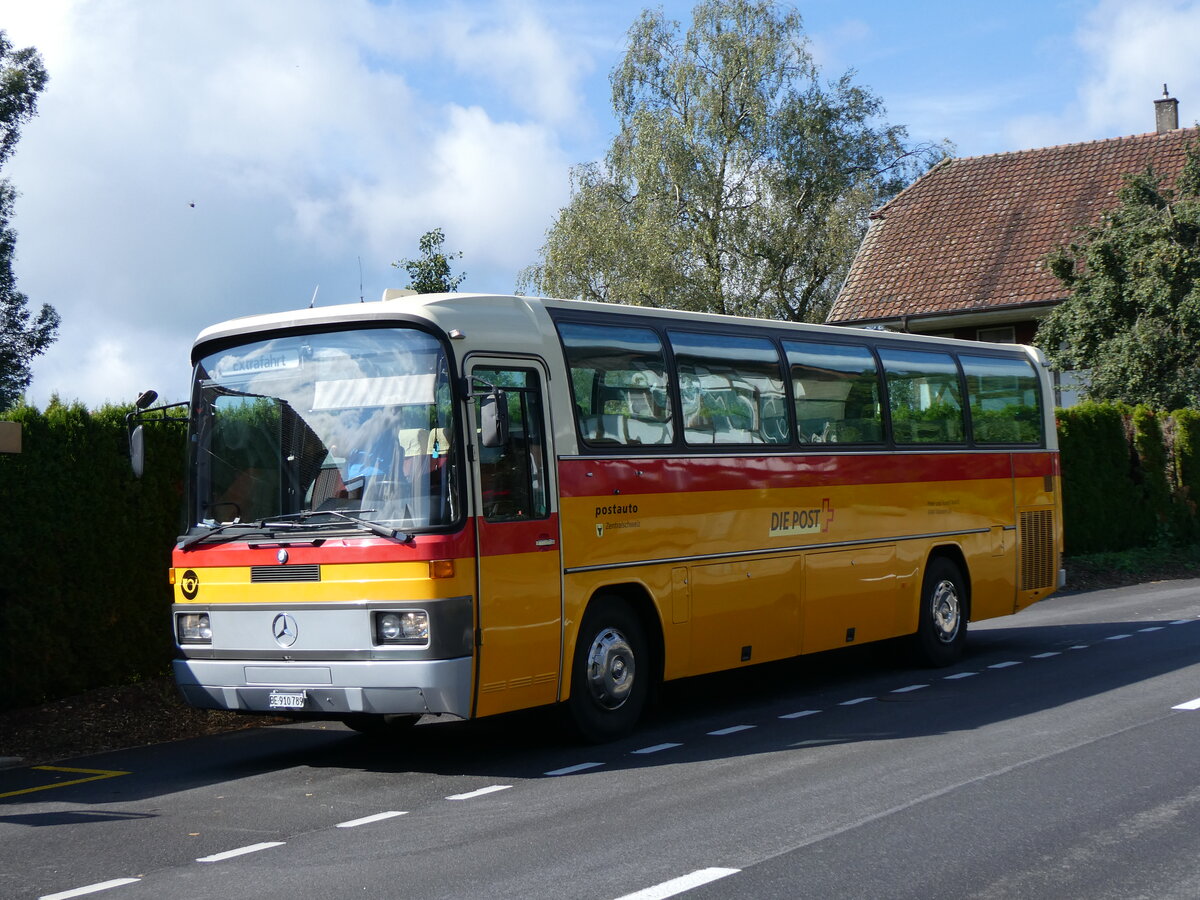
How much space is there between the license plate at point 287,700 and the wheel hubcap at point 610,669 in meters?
2.06

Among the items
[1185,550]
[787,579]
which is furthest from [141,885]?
[1185,550]

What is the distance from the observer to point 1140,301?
100 ft

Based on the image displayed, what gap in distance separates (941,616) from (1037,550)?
7.58 feet

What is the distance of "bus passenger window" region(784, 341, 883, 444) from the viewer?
12.7 metres

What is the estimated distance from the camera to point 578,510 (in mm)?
10047

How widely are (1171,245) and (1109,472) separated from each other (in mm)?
5932

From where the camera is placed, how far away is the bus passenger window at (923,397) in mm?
13969

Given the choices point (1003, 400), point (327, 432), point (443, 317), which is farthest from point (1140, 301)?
point (327, 432)

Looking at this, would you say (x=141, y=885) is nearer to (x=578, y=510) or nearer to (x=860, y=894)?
(x=860, y=894)

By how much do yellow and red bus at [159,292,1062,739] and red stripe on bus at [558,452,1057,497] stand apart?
1.2 inches

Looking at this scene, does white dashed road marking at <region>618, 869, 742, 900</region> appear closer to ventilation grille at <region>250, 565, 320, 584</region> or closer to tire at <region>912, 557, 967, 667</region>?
ventilation grille at <region>250, 565, 320, 584</region>

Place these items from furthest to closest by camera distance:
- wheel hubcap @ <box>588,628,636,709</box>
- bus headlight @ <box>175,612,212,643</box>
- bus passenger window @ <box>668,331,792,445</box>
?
bus passenger window @ <box>668,331,792,445</box> → wheel hubcap @ <box>588,628,636,709</box> → bus headlight @ <box>175,612,212,643</box>

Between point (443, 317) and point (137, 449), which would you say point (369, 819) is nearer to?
point (443, 317)

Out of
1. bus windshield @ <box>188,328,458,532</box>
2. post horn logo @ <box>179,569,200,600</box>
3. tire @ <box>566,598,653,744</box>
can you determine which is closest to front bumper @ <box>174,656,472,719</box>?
post horn logo @ <box>179,569,200,600</box>
